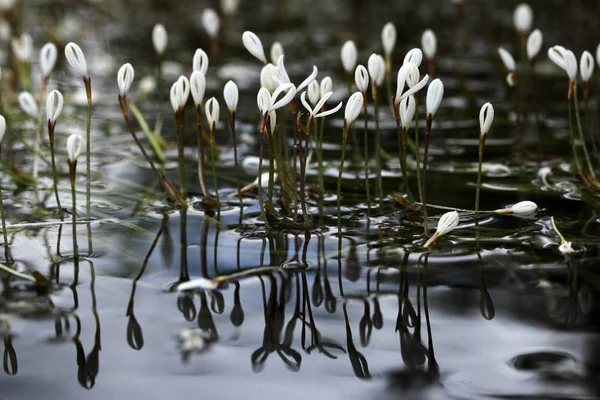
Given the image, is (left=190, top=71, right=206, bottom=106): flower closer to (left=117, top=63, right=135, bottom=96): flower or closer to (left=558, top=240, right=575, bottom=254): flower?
(left=117, top=63, right=135, bottom=96): flower

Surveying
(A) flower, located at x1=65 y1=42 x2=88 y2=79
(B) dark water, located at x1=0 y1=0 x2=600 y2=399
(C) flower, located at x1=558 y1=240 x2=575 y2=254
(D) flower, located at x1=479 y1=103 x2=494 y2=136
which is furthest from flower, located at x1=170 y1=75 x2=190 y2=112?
(C) flower, located at x1=558 y1=240 x2=575 y2=254

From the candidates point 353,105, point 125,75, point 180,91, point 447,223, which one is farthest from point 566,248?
point 125,75

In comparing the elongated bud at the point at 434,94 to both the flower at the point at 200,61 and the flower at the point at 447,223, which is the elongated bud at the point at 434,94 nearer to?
the flower at the point at 447,223

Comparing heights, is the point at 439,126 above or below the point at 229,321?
above

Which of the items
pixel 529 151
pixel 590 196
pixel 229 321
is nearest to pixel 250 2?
pixel 529 151

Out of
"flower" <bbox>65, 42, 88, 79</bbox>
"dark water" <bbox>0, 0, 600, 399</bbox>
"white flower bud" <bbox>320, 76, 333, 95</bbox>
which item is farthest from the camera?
"white flower bud" <bbox>320, 76, 333, 95</bbox>

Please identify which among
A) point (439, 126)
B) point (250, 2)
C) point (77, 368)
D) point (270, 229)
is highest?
point (250, 2)

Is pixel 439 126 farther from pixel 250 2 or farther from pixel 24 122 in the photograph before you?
pixel 250 2

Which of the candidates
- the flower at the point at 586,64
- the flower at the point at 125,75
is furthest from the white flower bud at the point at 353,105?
the flower at the point at 586,64

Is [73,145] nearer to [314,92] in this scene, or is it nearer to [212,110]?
[212,110]
